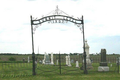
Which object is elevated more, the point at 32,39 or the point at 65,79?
the point at 32,39

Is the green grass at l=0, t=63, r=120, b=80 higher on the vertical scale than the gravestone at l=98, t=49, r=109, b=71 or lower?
lower

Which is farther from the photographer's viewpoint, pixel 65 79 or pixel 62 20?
pixel 62 20

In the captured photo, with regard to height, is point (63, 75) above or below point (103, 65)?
below

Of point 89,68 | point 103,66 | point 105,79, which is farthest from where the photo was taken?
point 89,68

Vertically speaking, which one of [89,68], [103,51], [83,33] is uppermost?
[83,33]

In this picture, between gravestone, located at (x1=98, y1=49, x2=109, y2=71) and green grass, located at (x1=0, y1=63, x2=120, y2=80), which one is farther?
gravestone, located at (x1=98, y1=49, x2=109, y2=71)

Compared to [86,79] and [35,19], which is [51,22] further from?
[86,79]

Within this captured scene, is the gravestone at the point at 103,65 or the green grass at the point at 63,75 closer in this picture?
the green grass at the point at 63,75

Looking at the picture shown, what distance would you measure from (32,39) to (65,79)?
4.18 m

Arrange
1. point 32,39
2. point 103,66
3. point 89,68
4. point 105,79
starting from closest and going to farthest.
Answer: point 105,79, point 32,39, point 103,66, point 89,68

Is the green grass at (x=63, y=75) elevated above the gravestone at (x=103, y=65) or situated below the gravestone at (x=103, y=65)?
below

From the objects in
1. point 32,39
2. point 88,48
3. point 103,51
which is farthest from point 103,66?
point 32,39

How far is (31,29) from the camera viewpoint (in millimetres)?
15352

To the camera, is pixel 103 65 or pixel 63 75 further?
pixel 103 65
